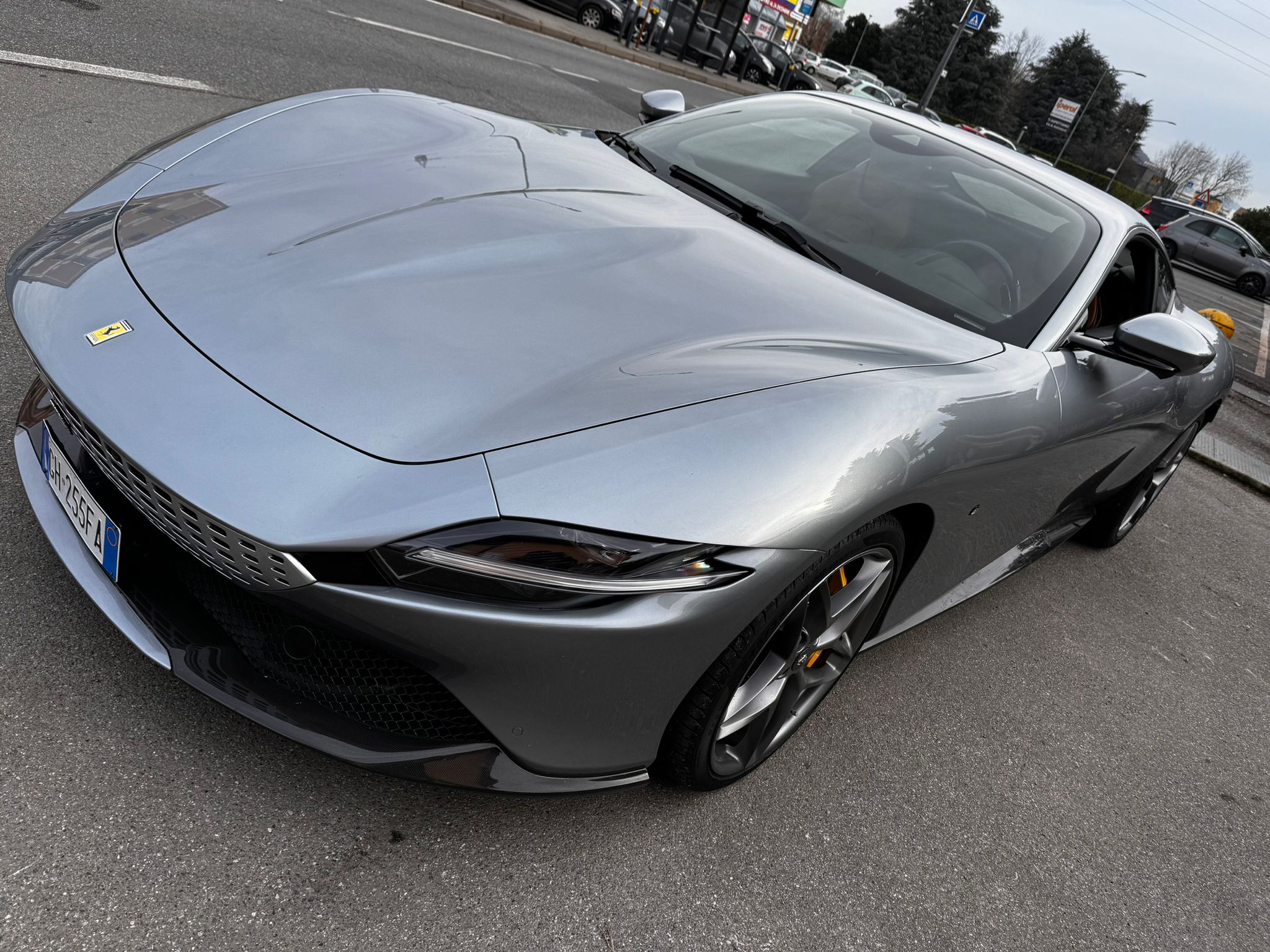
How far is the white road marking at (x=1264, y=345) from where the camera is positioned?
10.7 meters

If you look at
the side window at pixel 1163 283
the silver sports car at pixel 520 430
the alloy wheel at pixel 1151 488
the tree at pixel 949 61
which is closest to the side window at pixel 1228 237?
the alloy wheel at pixel 1151 488

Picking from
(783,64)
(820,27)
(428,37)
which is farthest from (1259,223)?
(820,27)

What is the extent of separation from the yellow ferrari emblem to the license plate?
248mm

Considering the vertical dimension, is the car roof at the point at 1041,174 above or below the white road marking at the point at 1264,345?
above

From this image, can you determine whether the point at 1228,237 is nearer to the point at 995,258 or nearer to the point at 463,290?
the point at 995,258

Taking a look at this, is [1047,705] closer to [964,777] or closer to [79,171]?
[964,777]

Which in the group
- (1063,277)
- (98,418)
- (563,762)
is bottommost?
(563,762)

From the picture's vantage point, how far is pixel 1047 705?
2945 mm

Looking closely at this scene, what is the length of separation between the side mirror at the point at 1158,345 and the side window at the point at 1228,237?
72.2 feet

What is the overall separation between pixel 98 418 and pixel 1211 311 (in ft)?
15.1

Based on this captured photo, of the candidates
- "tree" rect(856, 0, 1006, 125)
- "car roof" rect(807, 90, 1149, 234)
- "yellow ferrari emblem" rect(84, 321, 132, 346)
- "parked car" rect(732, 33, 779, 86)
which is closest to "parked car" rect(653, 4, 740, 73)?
"parked car" rect(732, 33, 779, 86)

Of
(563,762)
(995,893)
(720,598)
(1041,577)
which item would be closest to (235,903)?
(563,762)

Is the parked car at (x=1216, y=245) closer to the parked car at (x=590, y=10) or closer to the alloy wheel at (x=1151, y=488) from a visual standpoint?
the parked car at (x=590, y=10)

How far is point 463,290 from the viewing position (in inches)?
75.6
